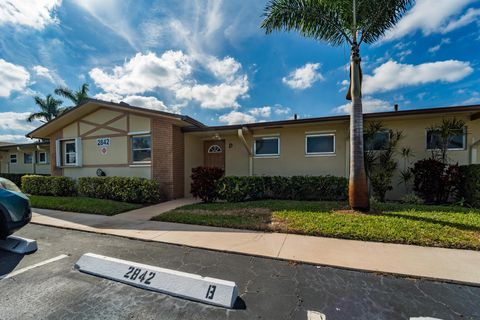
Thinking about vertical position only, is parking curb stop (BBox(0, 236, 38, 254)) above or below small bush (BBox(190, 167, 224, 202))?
below

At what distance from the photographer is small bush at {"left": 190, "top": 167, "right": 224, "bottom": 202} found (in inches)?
328

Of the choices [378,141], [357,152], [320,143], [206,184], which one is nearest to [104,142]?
[206,184]

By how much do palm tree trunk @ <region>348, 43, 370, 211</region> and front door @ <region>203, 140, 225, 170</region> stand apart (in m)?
6.28

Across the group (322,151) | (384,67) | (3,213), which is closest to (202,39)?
(322,151)

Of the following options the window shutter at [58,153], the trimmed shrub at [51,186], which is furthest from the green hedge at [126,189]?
the window shutter at [58,153]

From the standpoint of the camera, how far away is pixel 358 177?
19.2 ft

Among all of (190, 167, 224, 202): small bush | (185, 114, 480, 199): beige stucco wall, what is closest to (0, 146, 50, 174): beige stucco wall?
(185, 114, 480, 199): beige stucco wall

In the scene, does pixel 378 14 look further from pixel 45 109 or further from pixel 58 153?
pixel 45 109

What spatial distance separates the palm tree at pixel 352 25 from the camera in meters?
5.93

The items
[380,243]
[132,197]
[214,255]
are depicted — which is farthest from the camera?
[132,197]

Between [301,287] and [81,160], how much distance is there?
12023 millimetres

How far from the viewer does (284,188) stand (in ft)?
27.7

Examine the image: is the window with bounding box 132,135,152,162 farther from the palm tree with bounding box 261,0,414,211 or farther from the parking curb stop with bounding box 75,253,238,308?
the parking curb stop with bounding box 75,253,238,308

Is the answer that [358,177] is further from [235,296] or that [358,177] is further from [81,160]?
[81,160]
